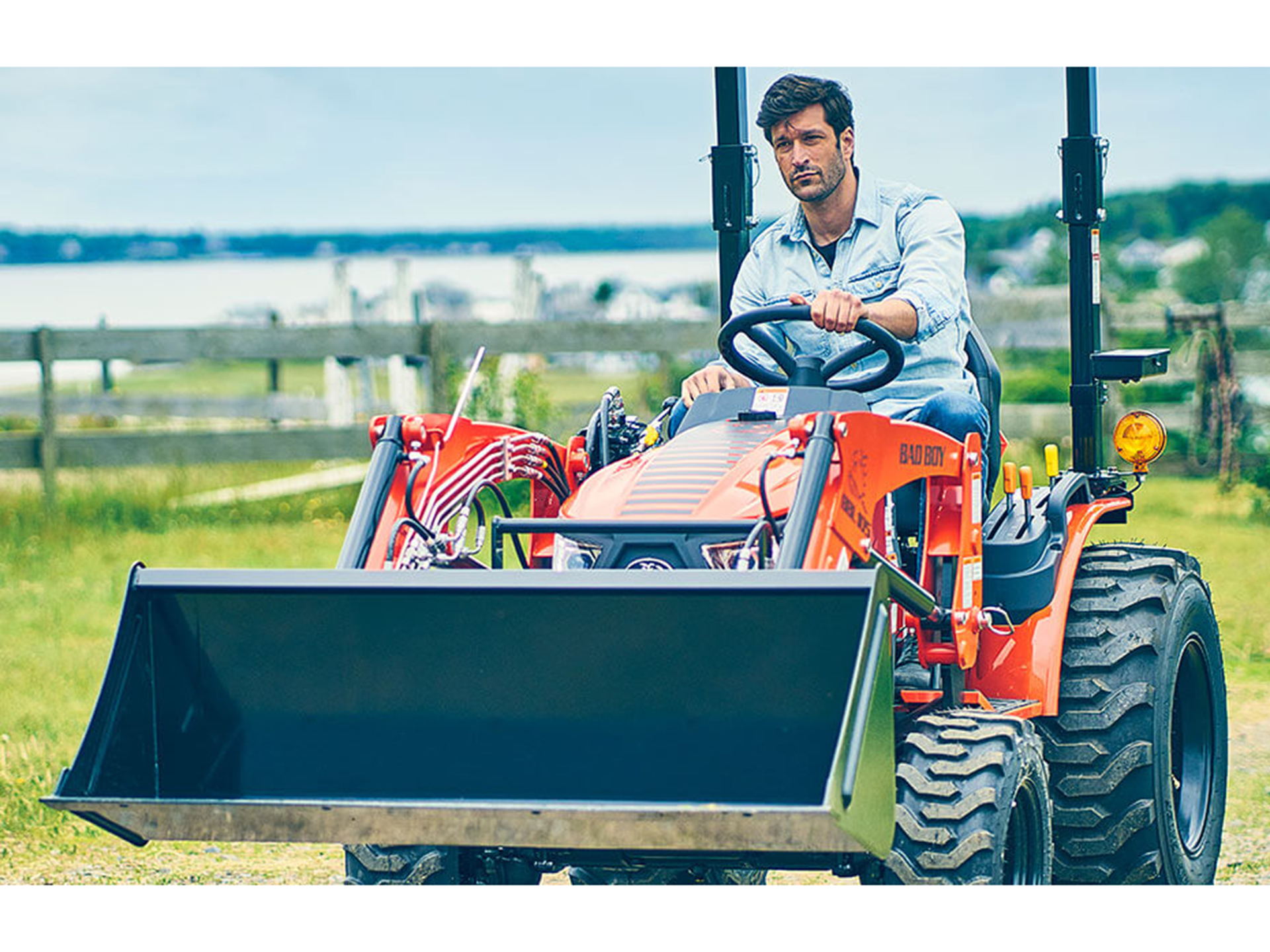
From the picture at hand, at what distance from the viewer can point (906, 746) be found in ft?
12.1

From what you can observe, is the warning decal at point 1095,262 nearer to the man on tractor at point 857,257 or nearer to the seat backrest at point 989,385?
the seat backrest at point 989,385

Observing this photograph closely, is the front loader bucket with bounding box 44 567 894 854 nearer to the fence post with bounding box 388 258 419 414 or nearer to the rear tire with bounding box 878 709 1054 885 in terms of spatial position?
the rear tire with bounding box 878 709 1054 885

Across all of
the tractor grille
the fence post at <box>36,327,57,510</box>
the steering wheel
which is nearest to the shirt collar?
the steering wheel

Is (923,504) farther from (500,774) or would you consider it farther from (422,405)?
(422,405)

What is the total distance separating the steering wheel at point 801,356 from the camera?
4.19m

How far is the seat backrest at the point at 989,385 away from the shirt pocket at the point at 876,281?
11.2 inches

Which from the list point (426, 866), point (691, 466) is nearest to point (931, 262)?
point (691, 466)

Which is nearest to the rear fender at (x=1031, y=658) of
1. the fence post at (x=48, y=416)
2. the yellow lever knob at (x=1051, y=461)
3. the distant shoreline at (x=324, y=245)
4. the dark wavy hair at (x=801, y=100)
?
the yellow lever knob at (x=1051, y=461)

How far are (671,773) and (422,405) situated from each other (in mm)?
13760

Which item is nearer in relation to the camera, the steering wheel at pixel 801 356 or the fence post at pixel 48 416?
the steering wheel at pixel 801 356

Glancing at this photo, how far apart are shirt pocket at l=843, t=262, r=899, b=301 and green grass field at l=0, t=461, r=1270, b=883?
5.83 ft

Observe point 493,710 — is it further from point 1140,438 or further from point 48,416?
point 48,416

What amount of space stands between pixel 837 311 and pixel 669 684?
1094mm

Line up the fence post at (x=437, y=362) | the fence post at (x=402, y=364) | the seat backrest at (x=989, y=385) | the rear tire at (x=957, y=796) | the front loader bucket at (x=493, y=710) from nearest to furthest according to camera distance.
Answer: the front loader bucket at (x=493, y=710) → the rear tire at (x=957, y=796) → the seat backrest at (x=989, y=385) → the fence post at (x=437, y=362) → the fence post at (x=402, y=364)
